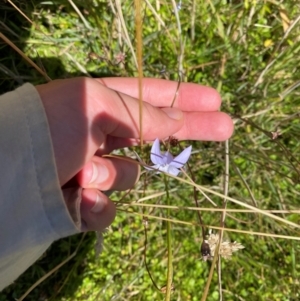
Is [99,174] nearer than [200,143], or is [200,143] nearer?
[99,174]

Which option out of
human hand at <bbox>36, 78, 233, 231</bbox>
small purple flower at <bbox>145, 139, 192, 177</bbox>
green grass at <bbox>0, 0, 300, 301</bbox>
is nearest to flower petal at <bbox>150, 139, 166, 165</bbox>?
small purple flower at <bbox>145, 139, 192, 177</bbox>

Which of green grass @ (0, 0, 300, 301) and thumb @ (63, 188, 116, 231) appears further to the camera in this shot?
green grass @ (0, 0, 300, 301)

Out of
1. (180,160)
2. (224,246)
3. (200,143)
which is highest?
(180,160)

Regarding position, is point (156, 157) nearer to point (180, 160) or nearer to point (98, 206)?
point (180, 160)

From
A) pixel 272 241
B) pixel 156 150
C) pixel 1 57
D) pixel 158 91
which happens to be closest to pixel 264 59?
pixel 158 91

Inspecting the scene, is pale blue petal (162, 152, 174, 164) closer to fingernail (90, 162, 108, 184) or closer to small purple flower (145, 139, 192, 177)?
small purple flower (145, 139, 192, 177)

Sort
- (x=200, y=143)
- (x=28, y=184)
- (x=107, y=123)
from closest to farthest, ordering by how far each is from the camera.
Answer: (x=28, y=184)
(x=107, y=123)
(x=200, y=143)

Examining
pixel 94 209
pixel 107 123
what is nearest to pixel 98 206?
pixel 94 209

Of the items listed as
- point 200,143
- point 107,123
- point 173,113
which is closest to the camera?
point 107,123
